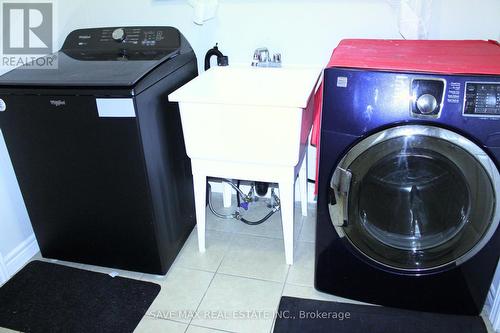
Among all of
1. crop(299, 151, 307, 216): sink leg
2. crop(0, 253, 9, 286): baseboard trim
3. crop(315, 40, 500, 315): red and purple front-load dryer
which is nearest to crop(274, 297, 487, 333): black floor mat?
crop(315, 40, 500, 315): red and purple front-load dryer

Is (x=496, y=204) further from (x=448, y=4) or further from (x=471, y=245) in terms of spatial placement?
(x=448, y=4)

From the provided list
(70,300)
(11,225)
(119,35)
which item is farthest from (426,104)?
(11,225)

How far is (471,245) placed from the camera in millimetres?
1245

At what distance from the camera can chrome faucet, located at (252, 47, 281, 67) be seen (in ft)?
5.70

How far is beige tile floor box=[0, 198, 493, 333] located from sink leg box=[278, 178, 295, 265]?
0.30 ft

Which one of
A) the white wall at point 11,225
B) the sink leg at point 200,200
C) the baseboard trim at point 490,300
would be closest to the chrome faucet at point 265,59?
the sink leg at point 200,200

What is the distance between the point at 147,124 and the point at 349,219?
775mm

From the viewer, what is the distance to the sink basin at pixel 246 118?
1332 millimetres

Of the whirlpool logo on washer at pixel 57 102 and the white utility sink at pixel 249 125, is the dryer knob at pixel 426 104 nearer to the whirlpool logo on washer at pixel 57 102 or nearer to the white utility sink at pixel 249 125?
the white utility sink at pixel 249 125

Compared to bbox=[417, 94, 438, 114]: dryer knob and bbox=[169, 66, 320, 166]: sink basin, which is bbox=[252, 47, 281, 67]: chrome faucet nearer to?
bbox=[169, 66, 320, 166]: sink basin

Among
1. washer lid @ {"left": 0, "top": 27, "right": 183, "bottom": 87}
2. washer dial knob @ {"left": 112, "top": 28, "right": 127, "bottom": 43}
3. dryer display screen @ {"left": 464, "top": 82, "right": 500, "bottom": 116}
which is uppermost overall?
washer dial knob @ {"left": 112, "top": 28, "right": 127, "bottom": 43}

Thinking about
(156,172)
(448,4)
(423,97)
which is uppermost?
(448,4)

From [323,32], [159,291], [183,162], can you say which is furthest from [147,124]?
[323,32]

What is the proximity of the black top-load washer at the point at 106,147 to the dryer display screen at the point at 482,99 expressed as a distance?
1.00 m
